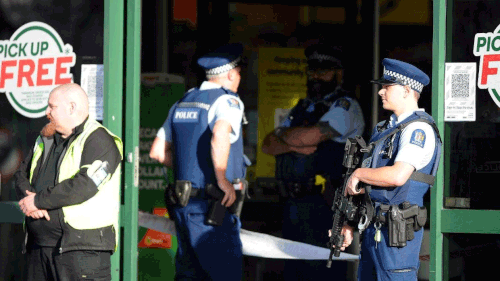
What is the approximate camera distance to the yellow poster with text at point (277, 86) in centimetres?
879

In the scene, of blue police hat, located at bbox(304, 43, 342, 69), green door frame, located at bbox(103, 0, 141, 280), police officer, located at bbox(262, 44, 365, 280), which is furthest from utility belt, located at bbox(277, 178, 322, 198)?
green door frame, located at bbox(103, 0, 141, 280)

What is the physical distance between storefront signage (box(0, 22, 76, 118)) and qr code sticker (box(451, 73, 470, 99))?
93.3 inches

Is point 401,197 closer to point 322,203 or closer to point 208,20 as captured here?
point 322,203

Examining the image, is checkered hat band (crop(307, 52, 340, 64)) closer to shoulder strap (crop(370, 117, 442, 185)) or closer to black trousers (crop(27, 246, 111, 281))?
shoulder strap (crop(370, 117, 442, 185))

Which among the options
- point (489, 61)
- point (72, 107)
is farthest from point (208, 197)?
point (489, 61)

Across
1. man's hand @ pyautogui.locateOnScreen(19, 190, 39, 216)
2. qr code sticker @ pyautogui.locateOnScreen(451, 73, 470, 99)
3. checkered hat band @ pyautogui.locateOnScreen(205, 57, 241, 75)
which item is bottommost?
man's hand @ pyautogui.locateOnScreen(19, 190, 39, 216)

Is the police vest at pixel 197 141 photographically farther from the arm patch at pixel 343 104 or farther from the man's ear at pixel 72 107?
the man's ear at pixel 72 107

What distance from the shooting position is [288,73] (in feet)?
28.9

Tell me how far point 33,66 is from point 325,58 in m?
2.17

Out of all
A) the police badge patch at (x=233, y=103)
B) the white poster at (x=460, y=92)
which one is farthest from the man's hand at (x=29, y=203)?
the white poster at (x=460, y=92)

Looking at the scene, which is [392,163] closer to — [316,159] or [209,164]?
[209,164]

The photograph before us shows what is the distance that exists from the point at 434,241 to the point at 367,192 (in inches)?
25.3

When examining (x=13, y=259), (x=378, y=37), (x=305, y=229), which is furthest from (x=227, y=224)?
(x=378, y=37)

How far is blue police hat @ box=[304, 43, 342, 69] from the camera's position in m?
6.50
